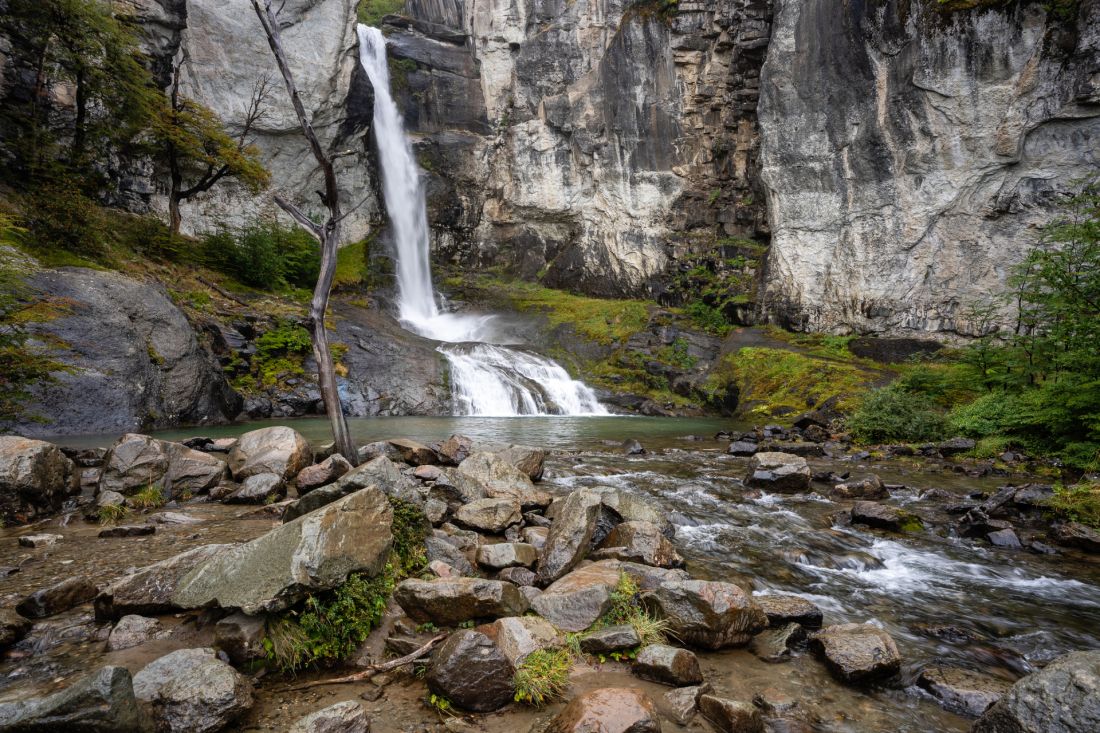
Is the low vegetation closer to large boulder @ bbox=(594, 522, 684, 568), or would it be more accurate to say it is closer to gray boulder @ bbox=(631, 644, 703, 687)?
gray boulder @ bbox=(631, 644, 703, 687)

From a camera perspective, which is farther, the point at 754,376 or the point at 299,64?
the point at 299,64

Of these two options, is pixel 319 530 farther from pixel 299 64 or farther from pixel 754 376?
pixel 299 64

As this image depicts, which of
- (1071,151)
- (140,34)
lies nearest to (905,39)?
(1071,151)

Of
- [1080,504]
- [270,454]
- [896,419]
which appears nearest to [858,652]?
[1080,504]

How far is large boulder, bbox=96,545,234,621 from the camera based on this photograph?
3.23m

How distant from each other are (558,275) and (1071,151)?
23815mm

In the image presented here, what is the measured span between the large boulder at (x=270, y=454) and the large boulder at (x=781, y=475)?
709cm

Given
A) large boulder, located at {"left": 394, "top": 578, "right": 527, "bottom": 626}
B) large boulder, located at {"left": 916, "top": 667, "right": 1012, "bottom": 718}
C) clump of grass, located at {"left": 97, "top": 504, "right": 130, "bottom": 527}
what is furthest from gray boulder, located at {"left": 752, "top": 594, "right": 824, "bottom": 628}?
clump of grass, located at {"left": 97, "top": 504, "right": 130, "bottom": 527}

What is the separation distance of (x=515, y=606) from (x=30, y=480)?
18.5 ft

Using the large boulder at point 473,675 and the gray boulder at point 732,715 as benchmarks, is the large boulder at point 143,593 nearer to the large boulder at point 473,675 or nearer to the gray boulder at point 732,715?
the large boulder at point 473,675

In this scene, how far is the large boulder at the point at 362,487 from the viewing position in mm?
4273

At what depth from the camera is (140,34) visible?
2262 centimetres

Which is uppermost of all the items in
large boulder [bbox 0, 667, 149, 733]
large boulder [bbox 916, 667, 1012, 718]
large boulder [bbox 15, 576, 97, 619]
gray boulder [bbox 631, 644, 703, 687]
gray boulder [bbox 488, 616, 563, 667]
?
large boulder [bbox 0, 667, 149, 733]

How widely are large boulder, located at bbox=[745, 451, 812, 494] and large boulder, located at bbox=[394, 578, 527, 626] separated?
609cm
